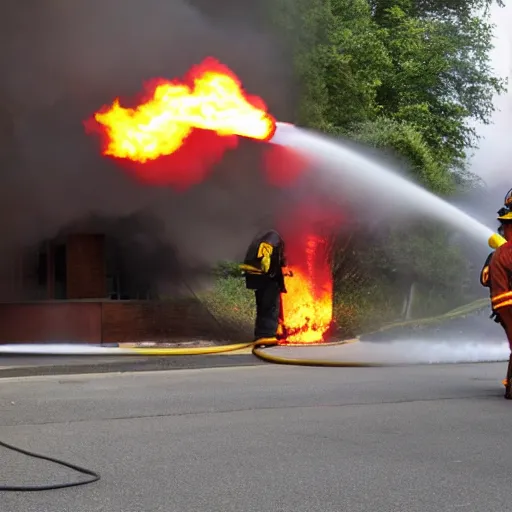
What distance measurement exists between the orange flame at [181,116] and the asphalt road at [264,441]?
12.0 ft

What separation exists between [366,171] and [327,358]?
309 cm

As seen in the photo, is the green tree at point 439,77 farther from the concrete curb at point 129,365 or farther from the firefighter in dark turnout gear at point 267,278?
the concrete curb at point 129,365

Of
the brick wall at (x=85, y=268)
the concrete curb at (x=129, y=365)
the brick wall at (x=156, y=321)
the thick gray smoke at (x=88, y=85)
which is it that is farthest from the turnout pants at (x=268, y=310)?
the brick wall at (x=85, y=268)

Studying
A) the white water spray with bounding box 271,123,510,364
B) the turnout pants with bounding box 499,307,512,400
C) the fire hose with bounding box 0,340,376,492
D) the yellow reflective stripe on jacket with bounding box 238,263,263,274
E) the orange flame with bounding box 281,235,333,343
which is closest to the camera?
the fire hose with bounding box 0,340,376,492

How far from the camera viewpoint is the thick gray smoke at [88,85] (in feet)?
36.9

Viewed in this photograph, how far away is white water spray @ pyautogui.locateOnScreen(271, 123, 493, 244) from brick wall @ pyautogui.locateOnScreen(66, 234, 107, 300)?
306 cm

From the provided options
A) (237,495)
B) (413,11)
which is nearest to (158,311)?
(237,495)

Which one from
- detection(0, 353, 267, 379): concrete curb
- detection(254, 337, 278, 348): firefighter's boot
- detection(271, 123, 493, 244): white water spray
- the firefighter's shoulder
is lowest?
detection(0, 353, 267, 379): concrete curb

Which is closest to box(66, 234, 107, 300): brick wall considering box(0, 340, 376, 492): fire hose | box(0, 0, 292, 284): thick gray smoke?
box(0, 0, 292, 284): thick gray smoke

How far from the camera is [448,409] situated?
22.8 feet

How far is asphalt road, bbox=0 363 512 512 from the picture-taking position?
438cm

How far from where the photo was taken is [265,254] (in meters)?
11.8

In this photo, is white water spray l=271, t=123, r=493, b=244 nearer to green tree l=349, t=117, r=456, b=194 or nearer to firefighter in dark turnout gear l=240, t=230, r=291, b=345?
firefighter in dark turnout gear l=240, t=230, r=291, b=345

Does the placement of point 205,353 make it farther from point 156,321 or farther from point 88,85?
point 88,85
